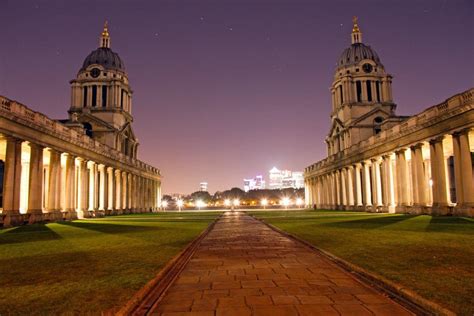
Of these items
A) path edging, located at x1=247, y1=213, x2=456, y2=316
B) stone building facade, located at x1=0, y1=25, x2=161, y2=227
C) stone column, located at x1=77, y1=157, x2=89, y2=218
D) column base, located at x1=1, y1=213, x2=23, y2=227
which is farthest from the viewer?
stone column, located at x1=77, y1=157, x2=89, y2=218

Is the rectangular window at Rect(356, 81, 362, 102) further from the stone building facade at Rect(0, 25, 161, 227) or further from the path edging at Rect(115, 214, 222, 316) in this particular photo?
the path edging at Rect(115, 214, 222, 316)

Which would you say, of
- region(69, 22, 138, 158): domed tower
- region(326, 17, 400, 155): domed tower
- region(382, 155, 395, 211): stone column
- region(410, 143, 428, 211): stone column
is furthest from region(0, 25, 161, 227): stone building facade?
region(326, 17, 400, 155): domed tower

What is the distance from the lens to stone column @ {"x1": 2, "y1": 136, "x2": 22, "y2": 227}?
1357 inches

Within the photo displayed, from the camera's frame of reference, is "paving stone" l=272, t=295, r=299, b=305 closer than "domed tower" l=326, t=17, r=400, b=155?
Yes

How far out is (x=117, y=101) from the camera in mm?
95562

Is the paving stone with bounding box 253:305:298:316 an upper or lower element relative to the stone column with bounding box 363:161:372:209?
lower

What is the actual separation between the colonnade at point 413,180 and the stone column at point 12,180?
39383 mm

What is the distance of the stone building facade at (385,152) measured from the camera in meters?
37.2

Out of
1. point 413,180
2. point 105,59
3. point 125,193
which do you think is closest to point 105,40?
point 105,59

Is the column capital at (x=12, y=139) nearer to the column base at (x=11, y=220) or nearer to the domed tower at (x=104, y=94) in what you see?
the column base at (x=11, y=220)

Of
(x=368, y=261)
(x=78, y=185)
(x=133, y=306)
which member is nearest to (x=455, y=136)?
(x=368, y=261)

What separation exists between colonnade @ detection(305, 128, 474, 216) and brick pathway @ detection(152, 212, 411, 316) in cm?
2946

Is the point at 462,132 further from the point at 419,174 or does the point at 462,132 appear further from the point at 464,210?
the point at 419,174

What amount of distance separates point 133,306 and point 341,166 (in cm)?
7081
